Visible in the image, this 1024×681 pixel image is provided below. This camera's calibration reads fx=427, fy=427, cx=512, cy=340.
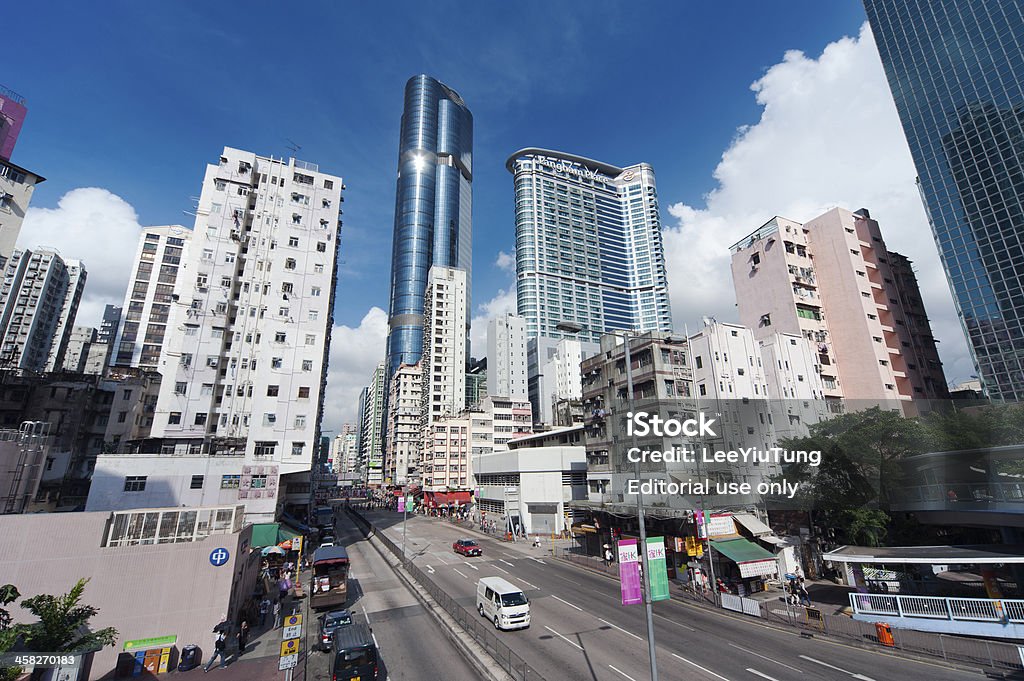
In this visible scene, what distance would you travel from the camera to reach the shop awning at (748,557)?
2752 centimetres

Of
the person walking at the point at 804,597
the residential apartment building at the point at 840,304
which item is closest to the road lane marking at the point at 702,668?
the person walking at the point at 804,597

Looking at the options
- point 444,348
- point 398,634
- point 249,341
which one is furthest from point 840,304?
point 444,348

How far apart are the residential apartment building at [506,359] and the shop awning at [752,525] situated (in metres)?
102

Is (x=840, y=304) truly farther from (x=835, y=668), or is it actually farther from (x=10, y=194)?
(x=10, y=194)

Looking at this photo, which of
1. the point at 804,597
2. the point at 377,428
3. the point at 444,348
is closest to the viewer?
the point at 804,597

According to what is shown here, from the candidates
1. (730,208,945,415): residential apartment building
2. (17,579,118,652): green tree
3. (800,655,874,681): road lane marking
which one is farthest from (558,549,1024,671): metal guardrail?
(730,208,945,415): residential apartment building

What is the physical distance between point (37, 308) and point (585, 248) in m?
159

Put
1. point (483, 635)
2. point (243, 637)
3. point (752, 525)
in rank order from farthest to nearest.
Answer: point (752, 525) → point (243, 637) → point (483, 635)

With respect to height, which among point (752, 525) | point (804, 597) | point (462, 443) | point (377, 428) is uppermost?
point (377, 428)

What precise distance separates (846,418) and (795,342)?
63.7 ft

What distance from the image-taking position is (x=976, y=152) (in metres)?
69.4

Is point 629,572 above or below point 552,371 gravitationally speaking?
below

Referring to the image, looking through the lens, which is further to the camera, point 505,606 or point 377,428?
point 377,428

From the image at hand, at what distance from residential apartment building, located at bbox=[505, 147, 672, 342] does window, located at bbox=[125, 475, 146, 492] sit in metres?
122
